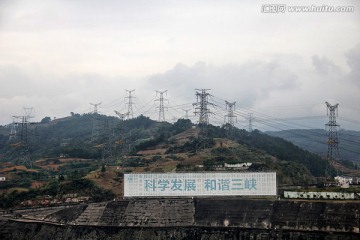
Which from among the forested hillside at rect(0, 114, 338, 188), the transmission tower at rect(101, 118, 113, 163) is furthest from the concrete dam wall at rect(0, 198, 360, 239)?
the transmission tower at rect(101, 118, 113, 163)

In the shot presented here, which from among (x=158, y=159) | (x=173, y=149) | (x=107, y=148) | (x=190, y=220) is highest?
(x=107, y=148)

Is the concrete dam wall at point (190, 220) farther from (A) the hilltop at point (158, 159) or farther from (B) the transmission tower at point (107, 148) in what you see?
(B) the transmission tower at point (107, 148)

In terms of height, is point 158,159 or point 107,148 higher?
A: point 107,148

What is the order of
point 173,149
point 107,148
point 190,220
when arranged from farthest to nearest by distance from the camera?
point 107,148
point 173,149
point 190,220

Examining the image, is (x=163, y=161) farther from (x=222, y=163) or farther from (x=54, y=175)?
(x=54, y=175)

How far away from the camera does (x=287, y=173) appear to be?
74.6 m

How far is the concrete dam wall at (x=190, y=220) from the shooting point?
157ft

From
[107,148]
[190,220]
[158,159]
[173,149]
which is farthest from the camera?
[107,148]

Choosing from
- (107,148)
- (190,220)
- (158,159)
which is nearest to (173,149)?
(158,159)

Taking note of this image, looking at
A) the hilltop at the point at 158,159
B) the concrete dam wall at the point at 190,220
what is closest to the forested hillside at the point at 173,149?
the hilltop at the point at 158,159

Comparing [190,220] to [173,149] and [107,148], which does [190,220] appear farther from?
[107,148]

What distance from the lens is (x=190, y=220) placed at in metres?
53.3

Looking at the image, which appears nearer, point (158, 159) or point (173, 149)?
point (158, 159)

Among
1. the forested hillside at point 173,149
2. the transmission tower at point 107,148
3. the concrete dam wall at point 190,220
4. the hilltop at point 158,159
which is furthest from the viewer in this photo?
the transmission tower at point 107,148
